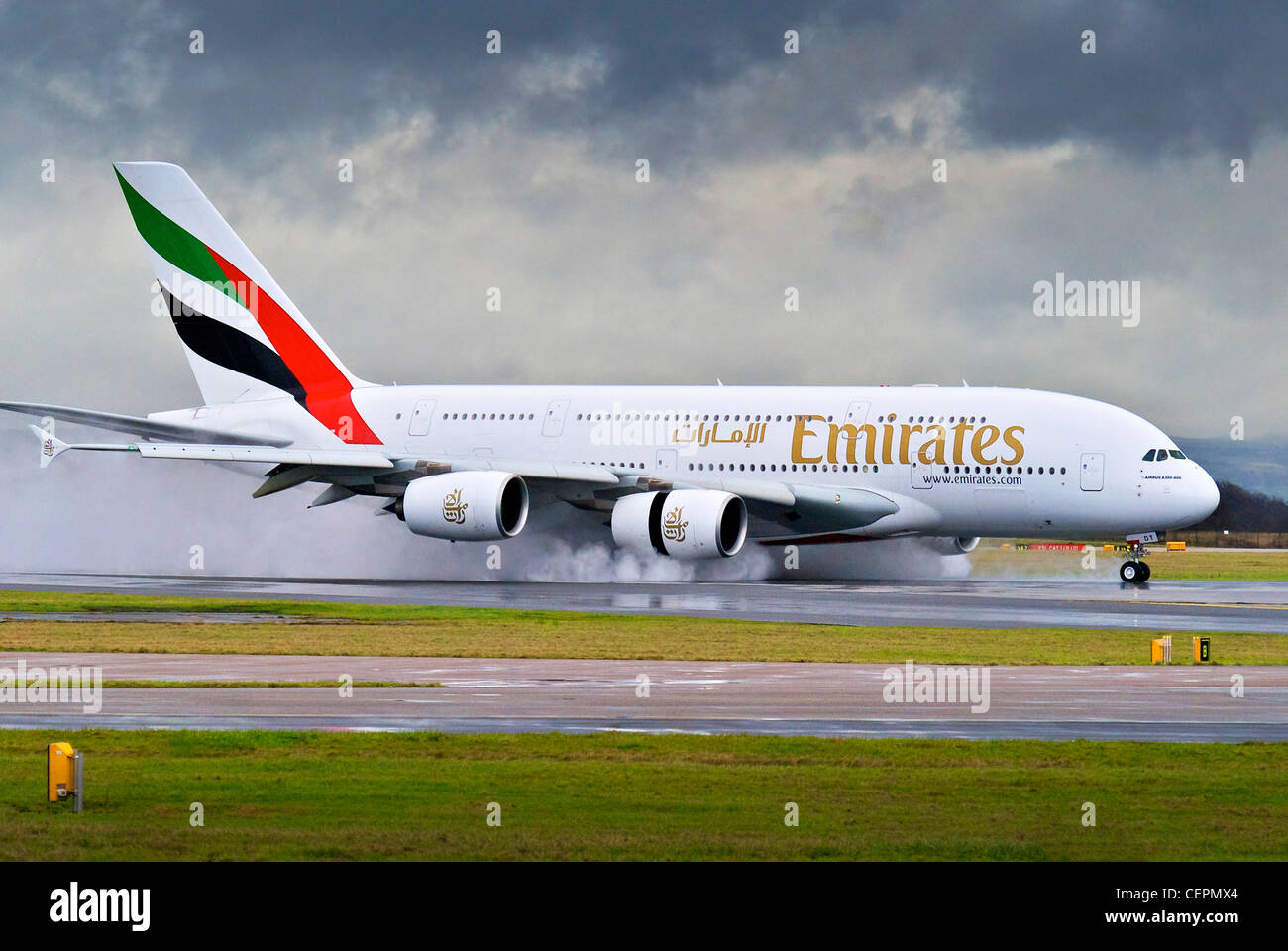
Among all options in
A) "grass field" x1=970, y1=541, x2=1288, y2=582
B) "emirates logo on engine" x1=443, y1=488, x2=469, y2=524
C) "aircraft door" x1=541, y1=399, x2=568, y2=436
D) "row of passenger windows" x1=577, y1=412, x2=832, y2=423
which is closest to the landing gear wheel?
"grass field" x1=970, y1=541, x2=1288, y2=582

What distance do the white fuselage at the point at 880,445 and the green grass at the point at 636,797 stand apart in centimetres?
3345

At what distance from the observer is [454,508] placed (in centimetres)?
5331

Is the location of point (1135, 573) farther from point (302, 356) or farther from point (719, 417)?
point (302, 356)

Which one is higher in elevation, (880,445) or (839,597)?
(880,445)

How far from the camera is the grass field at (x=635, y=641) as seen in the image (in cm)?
3198

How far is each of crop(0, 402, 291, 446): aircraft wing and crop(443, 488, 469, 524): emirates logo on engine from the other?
10.8m

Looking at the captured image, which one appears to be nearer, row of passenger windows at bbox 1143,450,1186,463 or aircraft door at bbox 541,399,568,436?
row of passenger windows at bbox 1143,450,1186,463

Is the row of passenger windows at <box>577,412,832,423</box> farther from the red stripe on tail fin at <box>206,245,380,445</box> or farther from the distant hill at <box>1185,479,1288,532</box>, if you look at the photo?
the distant hill at <box>1185,479,1288,532</box>

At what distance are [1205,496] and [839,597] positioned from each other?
42.8ft

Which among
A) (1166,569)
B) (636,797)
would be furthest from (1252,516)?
(636,797)

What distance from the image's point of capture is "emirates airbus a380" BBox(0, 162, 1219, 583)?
5322cm
